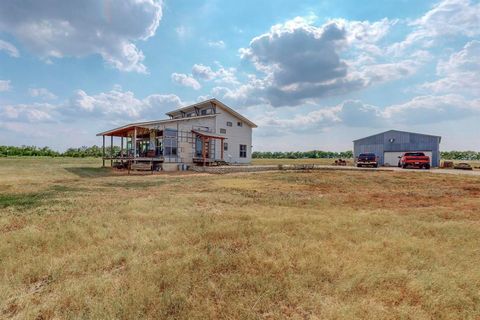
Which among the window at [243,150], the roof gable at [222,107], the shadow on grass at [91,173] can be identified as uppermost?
the roof gable at [222,107]

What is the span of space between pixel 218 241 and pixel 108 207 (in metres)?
4.57

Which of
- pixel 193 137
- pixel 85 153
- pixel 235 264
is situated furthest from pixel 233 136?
pixel 85 153

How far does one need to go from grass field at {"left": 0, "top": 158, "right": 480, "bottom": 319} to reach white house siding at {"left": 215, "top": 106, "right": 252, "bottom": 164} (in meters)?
21.3

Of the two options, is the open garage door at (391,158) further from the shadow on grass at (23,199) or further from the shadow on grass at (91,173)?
the shadow on grass at (23,199)

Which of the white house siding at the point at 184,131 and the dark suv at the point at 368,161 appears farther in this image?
the dark suv at the point at 368,161

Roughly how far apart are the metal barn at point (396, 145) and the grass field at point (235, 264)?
102ft

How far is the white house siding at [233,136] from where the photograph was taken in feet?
93.0

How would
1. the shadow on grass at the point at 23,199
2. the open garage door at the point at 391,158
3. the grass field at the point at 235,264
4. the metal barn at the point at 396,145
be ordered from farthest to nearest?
the open garage door at the point at 391,158 → the metal barn at the point at 396,145 → the shadow on grass at the point at 23,199 → the grass field at the point at 235,264

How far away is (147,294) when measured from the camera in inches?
125

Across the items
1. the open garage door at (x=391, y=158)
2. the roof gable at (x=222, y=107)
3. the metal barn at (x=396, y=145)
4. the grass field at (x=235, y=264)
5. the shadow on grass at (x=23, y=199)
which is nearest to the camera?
the grass field at (x=235, y=264)

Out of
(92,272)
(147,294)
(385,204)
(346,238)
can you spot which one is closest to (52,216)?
(92,272)

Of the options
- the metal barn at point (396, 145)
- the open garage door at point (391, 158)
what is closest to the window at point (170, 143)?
the metal barn at point (396, 145)

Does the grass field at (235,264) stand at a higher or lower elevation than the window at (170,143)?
lower

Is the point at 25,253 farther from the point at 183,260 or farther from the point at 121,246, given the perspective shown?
the point at 183,260
